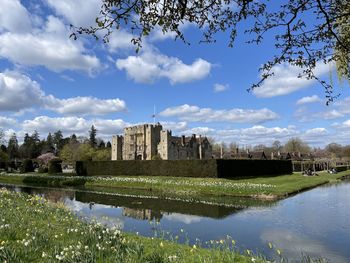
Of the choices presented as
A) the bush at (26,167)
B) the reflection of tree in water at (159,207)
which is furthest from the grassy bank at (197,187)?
the bush at (26,167)

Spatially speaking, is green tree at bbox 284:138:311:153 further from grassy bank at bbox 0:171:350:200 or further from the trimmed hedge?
grassy bank at bbox 0:171:350:200

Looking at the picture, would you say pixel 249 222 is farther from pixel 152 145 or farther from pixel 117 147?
pixel 117 147

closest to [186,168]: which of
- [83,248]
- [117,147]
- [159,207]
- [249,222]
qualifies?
[159,207]

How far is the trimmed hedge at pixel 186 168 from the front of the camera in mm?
34688

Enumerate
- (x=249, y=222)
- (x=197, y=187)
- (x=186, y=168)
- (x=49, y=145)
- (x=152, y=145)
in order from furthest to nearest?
(x=49, y=145) < (x=152, y=145) < (x=186, y=168) < (x=197, y=187) < (x=249, y=222)

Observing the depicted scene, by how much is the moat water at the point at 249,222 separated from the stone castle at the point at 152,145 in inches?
1988

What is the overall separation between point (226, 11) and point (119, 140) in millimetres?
77368

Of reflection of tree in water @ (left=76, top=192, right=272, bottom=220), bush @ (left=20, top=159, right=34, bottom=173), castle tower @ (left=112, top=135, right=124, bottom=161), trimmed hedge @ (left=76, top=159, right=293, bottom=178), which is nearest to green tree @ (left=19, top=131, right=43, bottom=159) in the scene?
castle tower @ (left=112, top=135, right=124, bottom=161)

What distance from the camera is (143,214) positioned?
55.8 ft

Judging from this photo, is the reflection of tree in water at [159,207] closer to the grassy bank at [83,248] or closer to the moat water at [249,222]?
the moat water at [249,222]

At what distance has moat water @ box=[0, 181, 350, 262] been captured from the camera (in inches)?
407

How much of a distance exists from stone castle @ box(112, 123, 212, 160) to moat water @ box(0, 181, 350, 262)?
166 feet

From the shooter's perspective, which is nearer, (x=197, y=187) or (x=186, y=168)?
(x=197, y=187)

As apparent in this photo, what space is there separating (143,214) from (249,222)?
5153 millimetres
